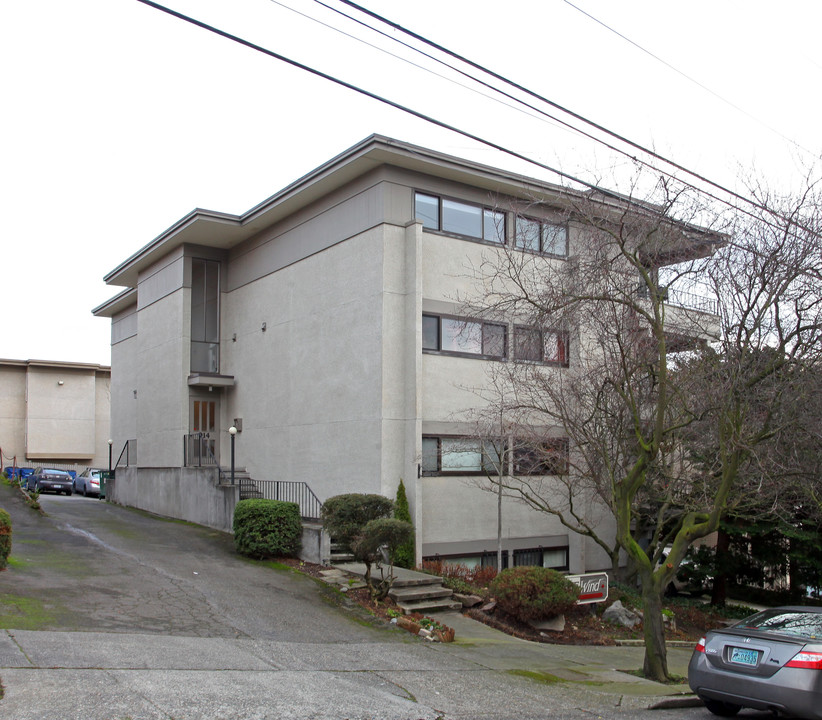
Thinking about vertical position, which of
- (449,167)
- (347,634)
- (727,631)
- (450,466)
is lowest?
(347,634)

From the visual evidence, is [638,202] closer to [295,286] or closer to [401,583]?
[401,583]

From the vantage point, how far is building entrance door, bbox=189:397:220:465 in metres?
23.8

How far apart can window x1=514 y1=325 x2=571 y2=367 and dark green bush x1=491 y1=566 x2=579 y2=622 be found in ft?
12.5

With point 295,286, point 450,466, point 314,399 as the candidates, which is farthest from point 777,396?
point 295,286

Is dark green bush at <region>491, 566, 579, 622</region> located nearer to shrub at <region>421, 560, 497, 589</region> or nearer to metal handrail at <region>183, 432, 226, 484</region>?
shrub at <region>421, 560, 497, 589</region>

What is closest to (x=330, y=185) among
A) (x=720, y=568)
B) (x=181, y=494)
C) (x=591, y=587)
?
(x=181, y=494)

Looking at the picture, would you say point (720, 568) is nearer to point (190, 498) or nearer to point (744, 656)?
point (744, 656)

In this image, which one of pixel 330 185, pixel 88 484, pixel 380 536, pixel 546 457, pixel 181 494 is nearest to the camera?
pixel 380 536

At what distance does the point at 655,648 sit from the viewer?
10.9 metres

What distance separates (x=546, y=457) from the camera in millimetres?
14930

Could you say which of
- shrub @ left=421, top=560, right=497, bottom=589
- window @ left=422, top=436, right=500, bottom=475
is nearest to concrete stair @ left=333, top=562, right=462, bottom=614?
shrub @ left=421, top=560, right=497, bottom=589

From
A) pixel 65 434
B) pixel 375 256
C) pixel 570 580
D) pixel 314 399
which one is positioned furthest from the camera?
pixel 65 434

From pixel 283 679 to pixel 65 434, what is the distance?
4113cm

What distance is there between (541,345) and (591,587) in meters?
5.19
